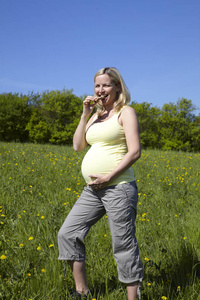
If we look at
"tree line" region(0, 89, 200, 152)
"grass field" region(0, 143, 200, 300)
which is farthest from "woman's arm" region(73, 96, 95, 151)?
"tree line" region(0, 89, 200, 152)

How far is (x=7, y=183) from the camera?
16.9 ft

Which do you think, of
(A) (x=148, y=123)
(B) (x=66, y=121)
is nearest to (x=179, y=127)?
(A) (x=148, y=123)

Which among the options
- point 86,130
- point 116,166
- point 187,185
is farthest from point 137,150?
point 187,185

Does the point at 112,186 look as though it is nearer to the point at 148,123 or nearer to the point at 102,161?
the point at 102,161

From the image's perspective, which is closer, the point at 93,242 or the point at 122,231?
the point at 122,231

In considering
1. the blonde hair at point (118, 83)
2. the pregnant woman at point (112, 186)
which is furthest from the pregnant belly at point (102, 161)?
the blonde hair at point (118, 83)

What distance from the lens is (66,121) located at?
36.7 meters

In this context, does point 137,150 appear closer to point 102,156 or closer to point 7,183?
point 102,156

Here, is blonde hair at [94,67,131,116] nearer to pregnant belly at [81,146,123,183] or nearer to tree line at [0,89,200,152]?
pregnant belly at [81,146,123,183]

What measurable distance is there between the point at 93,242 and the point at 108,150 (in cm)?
146

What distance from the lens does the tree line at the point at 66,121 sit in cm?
3338

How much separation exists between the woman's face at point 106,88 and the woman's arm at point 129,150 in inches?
9.3

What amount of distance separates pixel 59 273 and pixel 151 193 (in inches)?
130

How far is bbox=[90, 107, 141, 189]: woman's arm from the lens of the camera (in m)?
1.95
